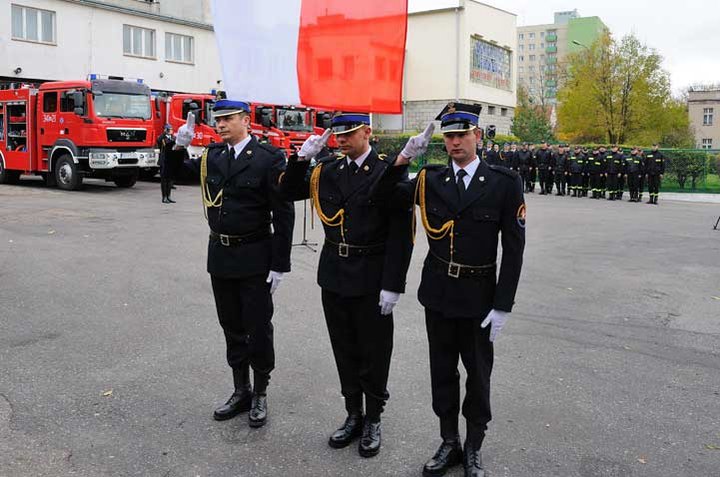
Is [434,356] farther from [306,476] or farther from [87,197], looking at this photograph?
[87,197]

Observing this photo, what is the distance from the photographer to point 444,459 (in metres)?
3.91

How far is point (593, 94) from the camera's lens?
43781 mm

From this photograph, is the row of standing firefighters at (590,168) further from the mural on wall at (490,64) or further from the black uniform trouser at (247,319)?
the mural on wall at (490,64)

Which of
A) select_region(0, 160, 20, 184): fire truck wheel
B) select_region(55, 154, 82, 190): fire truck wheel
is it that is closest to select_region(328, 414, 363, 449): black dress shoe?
select_region(55, 154, 82, 190): fire truck wheel

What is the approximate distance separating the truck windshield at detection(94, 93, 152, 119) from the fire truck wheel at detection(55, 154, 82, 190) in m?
1.80

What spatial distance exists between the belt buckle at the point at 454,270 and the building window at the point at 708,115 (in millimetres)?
85179

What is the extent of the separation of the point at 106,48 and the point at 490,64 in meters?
26.8

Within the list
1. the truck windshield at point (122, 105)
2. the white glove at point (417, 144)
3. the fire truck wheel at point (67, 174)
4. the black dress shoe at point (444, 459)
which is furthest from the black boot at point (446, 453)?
the fire truck wheel at point (67, 174)

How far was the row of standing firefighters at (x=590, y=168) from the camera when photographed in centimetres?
2420

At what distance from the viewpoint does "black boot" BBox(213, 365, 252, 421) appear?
4629mm

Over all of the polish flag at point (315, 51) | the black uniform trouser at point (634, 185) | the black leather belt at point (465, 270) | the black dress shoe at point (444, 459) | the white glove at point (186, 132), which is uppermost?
the polish flag at point (315, 51)

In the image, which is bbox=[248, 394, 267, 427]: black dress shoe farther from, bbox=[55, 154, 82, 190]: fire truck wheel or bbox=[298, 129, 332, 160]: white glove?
bbox=[55, 154, 82, 190]: fire truck wheel

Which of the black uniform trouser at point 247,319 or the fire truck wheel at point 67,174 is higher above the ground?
the fire truck wheel at point 67,174

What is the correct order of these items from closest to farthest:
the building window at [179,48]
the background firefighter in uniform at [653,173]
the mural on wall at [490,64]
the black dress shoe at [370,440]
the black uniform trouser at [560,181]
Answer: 1. the black dress shoe at [370,440]
2. the background firefighter in uniform at [653,173]
3. the black uniform trouser at [560,181]
4. the building window at [179,48]
5. the mural on wall at [490,64]
